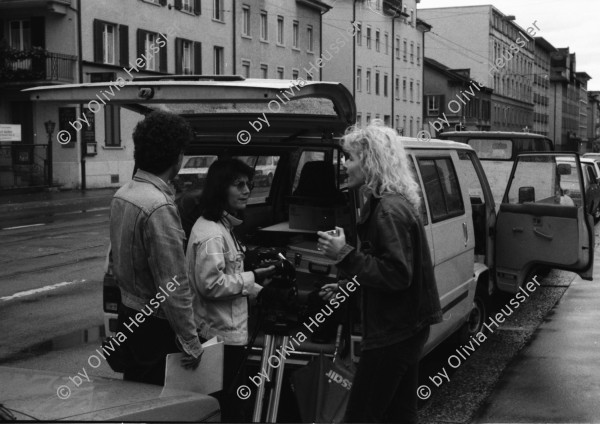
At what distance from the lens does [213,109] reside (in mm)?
5801

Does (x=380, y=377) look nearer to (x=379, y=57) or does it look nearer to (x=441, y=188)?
(x=441, y=188)

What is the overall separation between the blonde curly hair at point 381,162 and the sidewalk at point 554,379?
7.80ft

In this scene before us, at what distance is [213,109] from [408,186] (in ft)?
7.44

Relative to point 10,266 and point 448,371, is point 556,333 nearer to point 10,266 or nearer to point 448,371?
point 448,371

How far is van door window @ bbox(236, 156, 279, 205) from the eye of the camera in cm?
715

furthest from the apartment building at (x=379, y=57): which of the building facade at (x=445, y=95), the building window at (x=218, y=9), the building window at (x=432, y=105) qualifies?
the building window at (x=218, y=9)

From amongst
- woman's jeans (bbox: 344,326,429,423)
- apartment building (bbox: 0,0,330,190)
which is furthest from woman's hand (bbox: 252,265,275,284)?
apartment building (bbox: 0,0,330,190)

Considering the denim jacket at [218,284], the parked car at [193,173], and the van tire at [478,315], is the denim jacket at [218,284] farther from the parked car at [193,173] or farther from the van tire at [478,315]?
the van tire at [478,315]

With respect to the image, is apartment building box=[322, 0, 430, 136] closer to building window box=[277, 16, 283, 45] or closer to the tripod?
building window box=[277, 16, 283, 45]

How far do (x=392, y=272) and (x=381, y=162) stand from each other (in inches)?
20.3

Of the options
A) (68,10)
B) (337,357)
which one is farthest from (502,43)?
(337,357)

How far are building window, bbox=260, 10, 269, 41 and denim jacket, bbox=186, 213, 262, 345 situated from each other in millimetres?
45766

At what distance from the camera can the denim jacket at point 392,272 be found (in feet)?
12.3

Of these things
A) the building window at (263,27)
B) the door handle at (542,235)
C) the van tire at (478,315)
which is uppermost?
the building window at (263,27)
